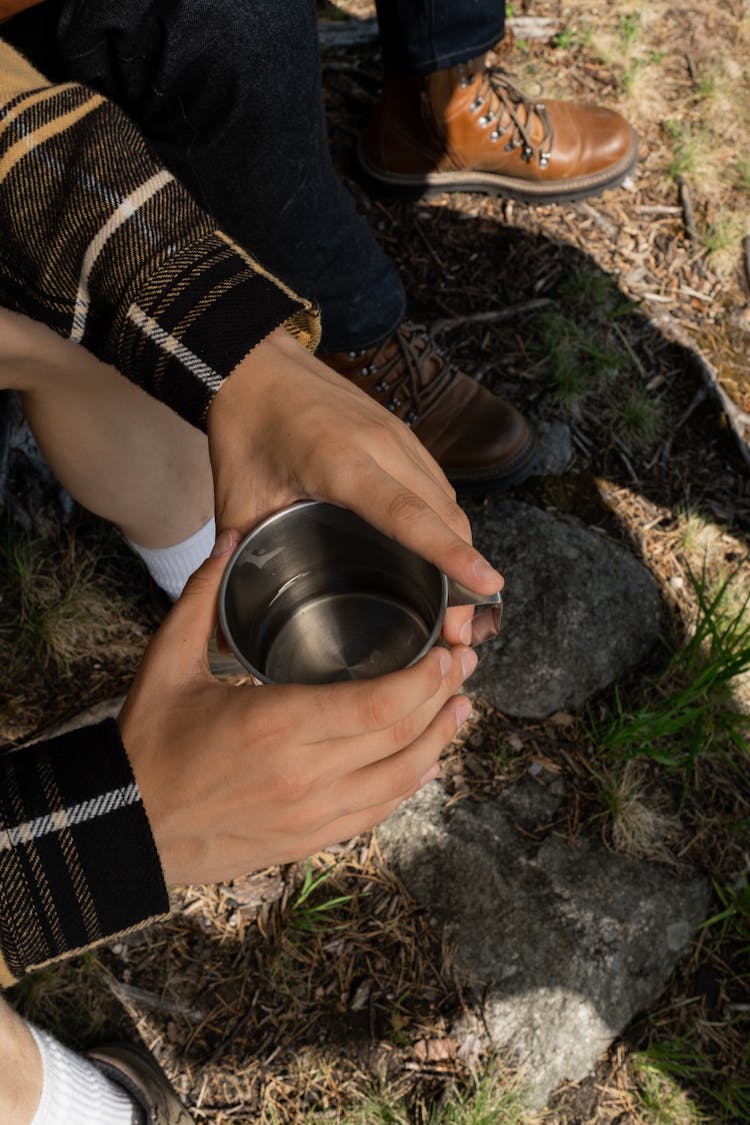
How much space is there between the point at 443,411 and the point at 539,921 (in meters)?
1.53

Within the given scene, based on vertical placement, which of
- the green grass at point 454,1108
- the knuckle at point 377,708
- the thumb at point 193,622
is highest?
the thumb at point 193,622

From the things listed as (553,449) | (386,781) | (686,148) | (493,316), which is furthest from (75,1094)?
(686,148)

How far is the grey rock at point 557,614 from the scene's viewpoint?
277 cm

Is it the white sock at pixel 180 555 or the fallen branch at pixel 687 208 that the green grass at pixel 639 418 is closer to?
the fallen branch at pixel 687 208

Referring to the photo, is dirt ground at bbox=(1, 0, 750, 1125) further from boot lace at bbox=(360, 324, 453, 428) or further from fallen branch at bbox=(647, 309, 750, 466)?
boot lace at bbox=(360, 324, 453, 428)

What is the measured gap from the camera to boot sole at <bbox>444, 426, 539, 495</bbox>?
117 inches

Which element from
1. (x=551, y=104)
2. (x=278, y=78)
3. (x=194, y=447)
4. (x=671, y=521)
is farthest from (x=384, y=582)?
(x=551, y=104)

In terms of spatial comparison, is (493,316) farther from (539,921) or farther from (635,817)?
(539,921)

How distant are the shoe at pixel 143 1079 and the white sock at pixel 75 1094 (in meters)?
0.02

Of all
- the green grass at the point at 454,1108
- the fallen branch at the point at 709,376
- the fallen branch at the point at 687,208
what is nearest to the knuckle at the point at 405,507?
the green grass at the point at 454,1108

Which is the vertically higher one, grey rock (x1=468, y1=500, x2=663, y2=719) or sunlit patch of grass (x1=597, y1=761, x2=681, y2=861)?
grey rock (x1=468, y1=500, x2=663, y2=719)

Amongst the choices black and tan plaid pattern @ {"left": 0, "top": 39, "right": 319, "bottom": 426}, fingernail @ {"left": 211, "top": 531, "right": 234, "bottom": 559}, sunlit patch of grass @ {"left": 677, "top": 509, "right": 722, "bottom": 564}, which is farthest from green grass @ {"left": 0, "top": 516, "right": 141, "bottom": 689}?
sunlit patch of grass @ {"left": 677, "top": 509, "right": 722, "bottom": 564}

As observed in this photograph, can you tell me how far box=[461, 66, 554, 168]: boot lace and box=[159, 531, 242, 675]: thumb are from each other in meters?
2.56

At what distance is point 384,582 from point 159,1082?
56.4 inches
